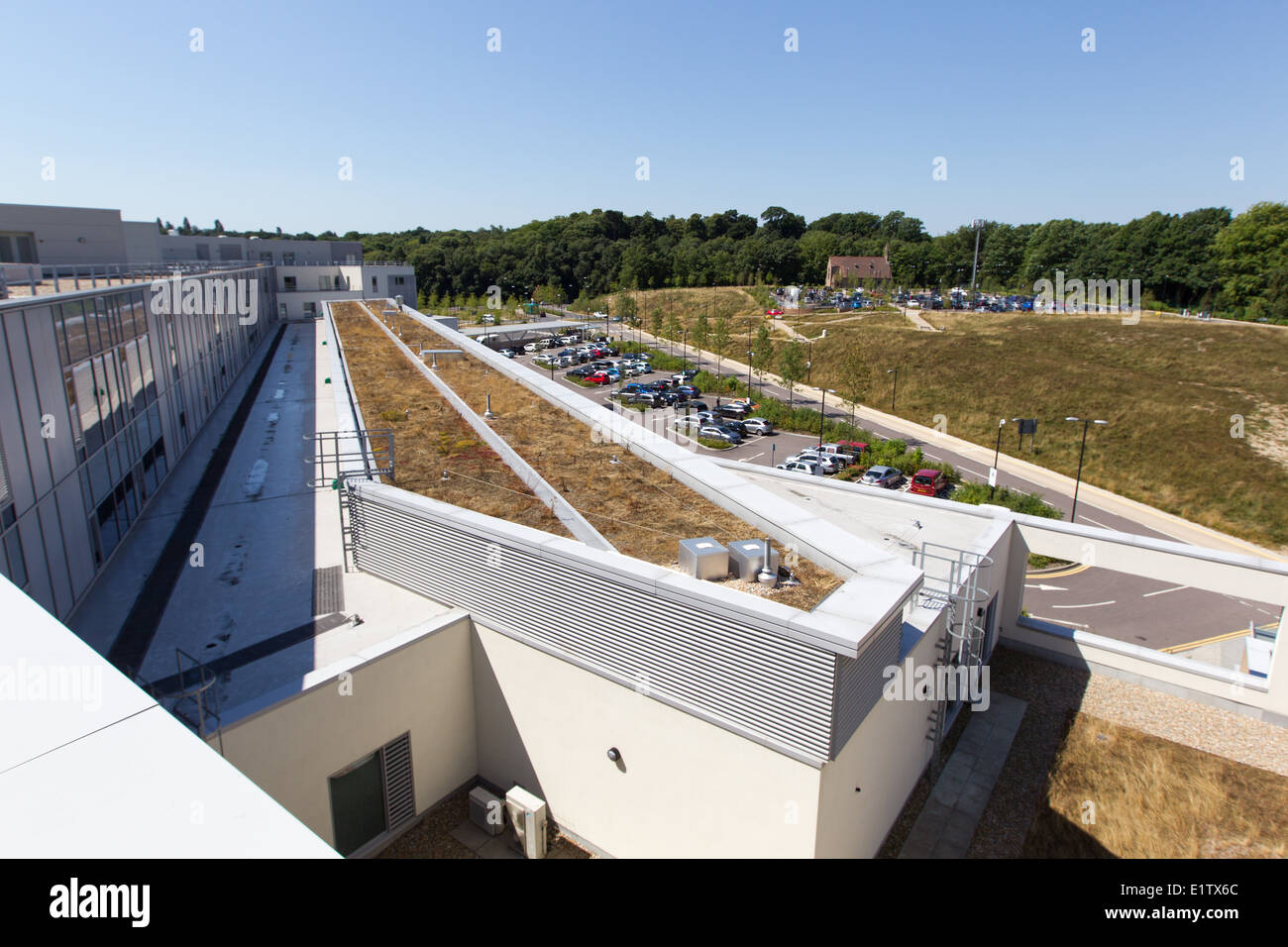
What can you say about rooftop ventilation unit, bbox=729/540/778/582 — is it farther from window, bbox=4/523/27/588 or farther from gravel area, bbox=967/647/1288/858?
window, bbox=4/523/27/588

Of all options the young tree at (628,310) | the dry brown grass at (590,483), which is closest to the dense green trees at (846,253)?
the young tree at (628,310)

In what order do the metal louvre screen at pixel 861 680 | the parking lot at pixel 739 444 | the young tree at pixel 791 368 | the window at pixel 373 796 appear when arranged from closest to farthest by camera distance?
1. the metal louvre screen at pixel 861 680
2. the window at pixel 373 796
3. the parking lot at pixel 739 444
4. the young tree at pixel 791 368

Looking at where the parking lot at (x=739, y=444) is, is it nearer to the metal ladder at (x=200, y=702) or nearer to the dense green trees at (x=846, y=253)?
the metal ladder at (x=200, y=702)

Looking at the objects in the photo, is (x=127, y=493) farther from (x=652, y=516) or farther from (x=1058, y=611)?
(x=1058, y=611)

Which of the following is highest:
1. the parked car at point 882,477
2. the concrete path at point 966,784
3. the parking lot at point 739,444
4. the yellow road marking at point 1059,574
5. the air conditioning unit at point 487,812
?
the parking lot at point 739,444

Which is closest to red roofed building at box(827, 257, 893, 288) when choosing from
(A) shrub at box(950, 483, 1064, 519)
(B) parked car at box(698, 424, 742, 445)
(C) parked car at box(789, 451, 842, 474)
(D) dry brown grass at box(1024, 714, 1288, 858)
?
(B) parked car at box(698, 424, 742, 445)

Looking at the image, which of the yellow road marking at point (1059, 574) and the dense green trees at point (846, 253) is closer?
the yellow road marking at point (1059, 574)

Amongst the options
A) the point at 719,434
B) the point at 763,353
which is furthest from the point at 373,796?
the point at 763,353
